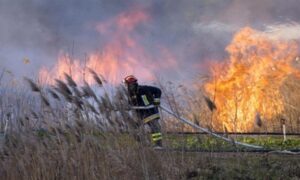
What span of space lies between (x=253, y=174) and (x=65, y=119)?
2623 mm

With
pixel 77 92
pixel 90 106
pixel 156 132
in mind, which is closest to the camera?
pixel 77 92

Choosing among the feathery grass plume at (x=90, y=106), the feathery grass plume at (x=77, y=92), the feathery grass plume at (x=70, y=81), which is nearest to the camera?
the feathery grass plume at (x=70, y=81)

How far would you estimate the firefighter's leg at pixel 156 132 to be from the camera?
23.3 feet

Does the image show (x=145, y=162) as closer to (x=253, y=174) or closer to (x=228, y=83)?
(x=253, y=174)

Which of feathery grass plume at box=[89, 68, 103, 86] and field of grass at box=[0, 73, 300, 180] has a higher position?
feathery grass plume at box=[89, 68, 103, 86]

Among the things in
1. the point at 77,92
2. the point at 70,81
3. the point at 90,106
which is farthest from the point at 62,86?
the point at 90,106

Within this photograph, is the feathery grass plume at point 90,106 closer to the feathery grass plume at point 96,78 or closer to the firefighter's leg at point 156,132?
the feathery grass plume at point 96,78

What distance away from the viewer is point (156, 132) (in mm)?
7348

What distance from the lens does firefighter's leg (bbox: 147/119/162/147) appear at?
23.3 ft

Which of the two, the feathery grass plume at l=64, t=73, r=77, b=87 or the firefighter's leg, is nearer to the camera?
the feathery grass plume at l=64, t=73, r=77, b=87

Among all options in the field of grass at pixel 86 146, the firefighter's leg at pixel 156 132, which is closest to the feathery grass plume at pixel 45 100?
the field of grass at pixel 86 146

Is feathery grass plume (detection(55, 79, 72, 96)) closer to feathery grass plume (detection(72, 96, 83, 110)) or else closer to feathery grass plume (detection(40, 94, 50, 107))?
feathery grass plume (detection(72, 96, 83, 110))

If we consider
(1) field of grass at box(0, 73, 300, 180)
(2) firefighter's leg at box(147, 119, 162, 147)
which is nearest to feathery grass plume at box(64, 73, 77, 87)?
(1) field of grass at box(0, 73, 300, 180)

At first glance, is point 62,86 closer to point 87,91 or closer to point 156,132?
point 87,91
